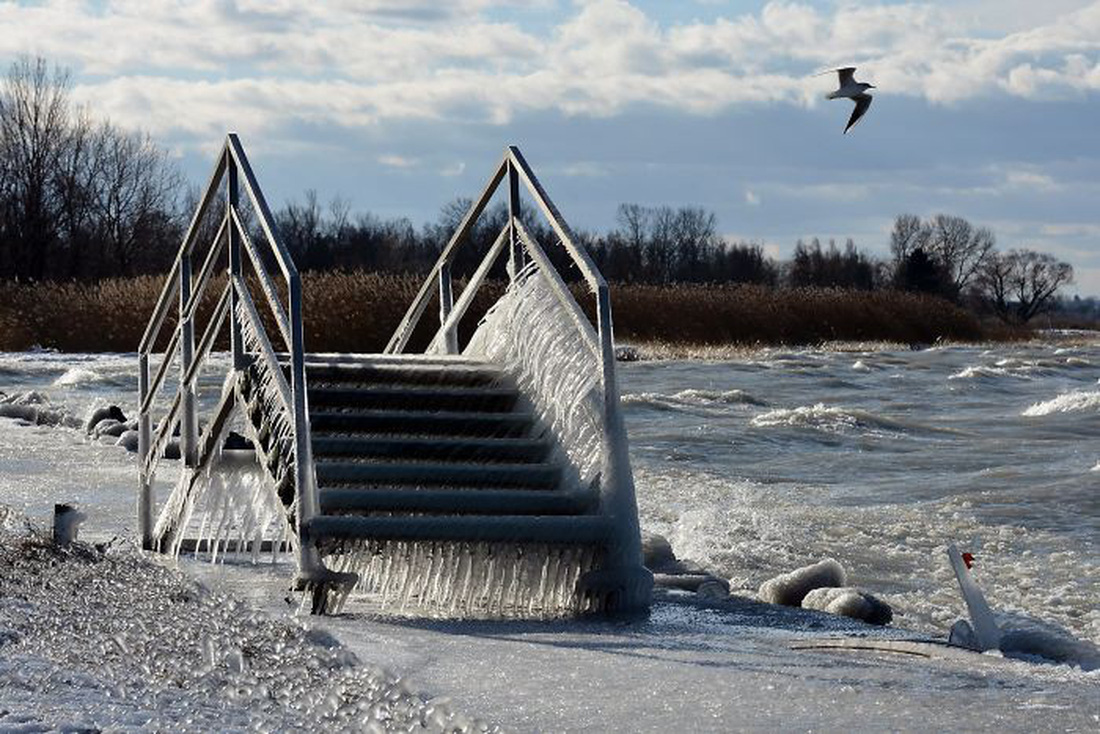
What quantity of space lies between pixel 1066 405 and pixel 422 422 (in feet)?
58.6

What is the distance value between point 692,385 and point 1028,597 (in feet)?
54.4

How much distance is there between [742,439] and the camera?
19.3 meters

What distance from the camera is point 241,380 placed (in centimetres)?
822

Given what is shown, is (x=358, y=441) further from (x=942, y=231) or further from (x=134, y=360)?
(x=942, y=231)

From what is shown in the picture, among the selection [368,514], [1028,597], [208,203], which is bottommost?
[1028,597]

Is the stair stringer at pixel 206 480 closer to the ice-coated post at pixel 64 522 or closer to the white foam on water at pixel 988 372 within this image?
the ice-coated post at pixel 64 522

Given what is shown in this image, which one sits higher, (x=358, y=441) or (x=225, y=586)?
(x=358, y=441)

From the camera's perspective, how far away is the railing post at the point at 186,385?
8.66 metres

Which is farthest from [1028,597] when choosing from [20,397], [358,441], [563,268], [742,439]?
[563,268]

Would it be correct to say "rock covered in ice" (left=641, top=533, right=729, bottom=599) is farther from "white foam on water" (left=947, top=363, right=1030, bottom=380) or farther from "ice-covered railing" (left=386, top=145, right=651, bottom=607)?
"white foam on water" (left=947, top=363, right=1030, bottom=380)

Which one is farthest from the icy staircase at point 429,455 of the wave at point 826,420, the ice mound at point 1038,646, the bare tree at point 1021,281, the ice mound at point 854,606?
the bare tree at point 1021,281

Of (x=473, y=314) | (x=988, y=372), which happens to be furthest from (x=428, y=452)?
(x=988, y=372)

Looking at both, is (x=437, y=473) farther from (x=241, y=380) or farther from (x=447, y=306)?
(x=447, y=306)

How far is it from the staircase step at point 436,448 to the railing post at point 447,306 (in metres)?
2.17
